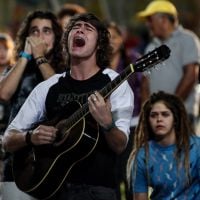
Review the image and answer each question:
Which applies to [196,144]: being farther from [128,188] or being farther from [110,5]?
[110,5]

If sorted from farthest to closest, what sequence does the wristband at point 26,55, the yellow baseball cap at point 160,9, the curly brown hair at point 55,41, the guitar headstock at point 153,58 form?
the yellow baseball cap at point 160,9, the curly brown hair at point 55,41, the wristband at point 26,55, the guitar headstock at point 153,58

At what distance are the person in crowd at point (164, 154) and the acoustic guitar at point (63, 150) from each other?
120 centimetres

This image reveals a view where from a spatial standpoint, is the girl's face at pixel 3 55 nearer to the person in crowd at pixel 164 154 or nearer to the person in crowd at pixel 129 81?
the person in crowd at pixel 129 81

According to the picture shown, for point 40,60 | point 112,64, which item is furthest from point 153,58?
point 112,64

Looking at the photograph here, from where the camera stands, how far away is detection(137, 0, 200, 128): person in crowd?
7.89 metres

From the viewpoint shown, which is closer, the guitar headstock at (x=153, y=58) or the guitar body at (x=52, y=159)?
the guitar headstock at (x=153, y=58)

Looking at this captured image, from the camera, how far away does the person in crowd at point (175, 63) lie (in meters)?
7.89

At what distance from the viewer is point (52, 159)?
202 inches

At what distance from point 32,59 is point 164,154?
114cm

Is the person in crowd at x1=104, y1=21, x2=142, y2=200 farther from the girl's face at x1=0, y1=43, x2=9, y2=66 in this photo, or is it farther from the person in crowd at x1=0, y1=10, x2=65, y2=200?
the person in crowd at x1=0, y1=10, x2=65, y2=200

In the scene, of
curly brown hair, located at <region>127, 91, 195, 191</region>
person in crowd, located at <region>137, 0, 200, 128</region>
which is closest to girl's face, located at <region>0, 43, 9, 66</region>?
person in crowd, located at <region>137, 0, 200, 128</region>

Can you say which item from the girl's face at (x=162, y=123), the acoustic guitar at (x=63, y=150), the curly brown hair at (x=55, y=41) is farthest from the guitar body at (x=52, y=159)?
the girl's face at (x=162, y=123)

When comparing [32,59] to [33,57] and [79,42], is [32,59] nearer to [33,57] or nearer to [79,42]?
[33,57]

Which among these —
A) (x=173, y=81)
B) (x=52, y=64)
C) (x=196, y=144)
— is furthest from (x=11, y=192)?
(x=173, y=81)
